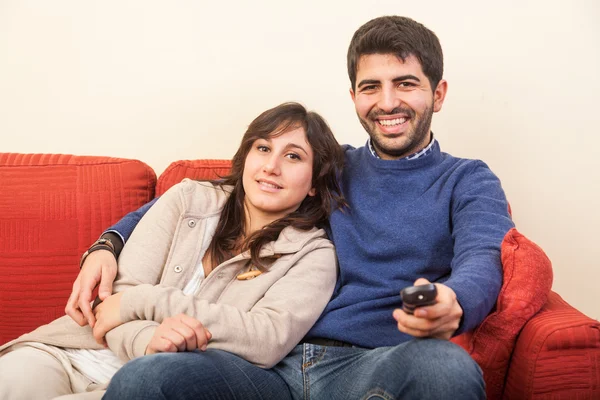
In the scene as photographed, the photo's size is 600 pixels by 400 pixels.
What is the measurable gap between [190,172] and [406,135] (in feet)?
2.23

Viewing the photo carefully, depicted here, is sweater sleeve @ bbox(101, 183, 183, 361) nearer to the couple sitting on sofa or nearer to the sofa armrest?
the couple sitting on sofa

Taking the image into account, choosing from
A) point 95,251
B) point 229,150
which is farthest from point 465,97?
point 95,251

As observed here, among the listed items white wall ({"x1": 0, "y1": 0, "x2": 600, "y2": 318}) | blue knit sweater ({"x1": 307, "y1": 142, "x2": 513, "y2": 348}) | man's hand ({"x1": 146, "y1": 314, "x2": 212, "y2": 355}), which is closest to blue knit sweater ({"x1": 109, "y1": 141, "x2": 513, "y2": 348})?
blue knit sweater ({"x1": 307, "y1": 142, "x2": 513, "y2": 348})

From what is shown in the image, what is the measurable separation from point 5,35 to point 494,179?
172 cm

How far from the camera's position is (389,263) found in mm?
1517

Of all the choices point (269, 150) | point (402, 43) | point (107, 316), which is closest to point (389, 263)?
point (269, 150)

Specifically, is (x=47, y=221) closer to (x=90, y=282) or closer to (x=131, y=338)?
(x=90, y=282)

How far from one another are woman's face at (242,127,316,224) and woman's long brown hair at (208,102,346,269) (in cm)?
2

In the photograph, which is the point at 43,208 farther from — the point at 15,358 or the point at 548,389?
the point at 548,389

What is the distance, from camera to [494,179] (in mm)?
1546

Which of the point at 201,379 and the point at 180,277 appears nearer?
the point at 201,379

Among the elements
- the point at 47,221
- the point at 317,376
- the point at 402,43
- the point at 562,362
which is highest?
the point at 402,43

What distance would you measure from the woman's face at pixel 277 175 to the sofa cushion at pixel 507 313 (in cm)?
53

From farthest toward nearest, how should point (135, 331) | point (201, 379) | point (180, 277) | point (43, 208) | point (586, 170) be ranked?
point (586, 170), point (43, 208), point (180, 277), point (135, 331), point (201, 379)
